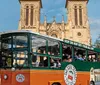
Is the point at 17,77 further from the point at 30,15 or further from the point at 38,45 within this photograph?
the point at 30,15

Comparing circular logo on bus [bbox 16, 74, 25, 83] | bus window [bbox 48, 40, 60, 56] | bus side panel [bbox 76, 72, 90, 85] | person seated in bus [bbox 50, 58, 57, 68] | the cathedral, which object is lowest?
bus side panel [bbox 76, 72, 90, 85]

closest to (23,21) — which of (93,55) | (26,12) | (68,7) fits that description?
(26,12)

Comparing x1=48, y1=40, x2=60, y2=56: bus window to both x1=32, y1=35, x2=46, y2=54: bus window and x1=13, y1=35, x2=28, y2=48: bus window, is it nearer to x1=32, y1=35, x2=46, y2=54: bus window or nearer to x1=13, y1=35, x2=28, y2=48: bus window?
x1=32, y1=35, x2=46, y2=54: bus window

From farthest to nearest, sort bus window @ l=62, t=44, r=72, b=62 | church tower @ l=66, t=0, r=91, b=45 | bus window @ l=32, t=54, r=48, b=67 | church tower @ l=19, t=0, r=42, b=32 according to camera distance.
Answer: church tower @ l=19, t=0, r=42, b=32 → church tower @ l=66, t=0, r=91, b=45 → bus window @ l=62, t=44, r=72, b=62 → bus window @ l=32, t=54, r=48, b=67

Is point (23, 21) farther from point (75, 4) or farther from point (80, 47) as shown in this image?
point (80, 47)

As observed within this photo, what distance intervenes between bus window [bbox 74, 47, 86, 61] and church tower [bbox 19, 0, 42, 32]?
43771 millimetres

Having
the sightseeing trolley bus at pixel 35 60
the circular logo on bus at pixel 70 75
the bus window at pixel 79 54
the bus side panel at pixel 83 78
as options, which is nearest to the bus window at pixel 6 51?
the sightseeing trolley bus at pixel 35 60

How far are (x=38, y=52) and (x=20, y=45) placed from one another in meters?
0.81

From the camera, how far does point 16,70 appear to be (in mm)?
9172

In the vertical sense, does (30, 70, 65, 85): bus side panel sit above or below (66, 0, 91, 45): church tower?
below

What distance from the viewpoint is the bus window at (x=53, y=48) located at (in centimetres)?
995

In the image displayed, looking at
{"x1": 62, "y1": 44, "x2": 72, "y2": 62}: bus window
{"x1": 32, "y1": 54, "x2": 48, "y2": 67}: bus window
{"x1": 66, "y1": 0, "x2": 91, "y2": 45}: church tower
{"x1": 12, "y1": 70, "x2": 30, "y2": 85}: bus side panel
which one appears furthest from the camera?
{"x1": 66, "y1": 0, "x2": 91, "y2": 45}: church tower

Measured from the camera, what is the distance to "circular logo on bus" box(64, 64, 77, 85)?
10766 mm

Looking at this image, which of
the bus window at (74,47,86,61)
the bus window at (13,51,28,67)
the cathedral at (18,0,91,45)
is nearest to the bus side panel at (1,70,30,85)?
the bus window at (13,51,28,67)
